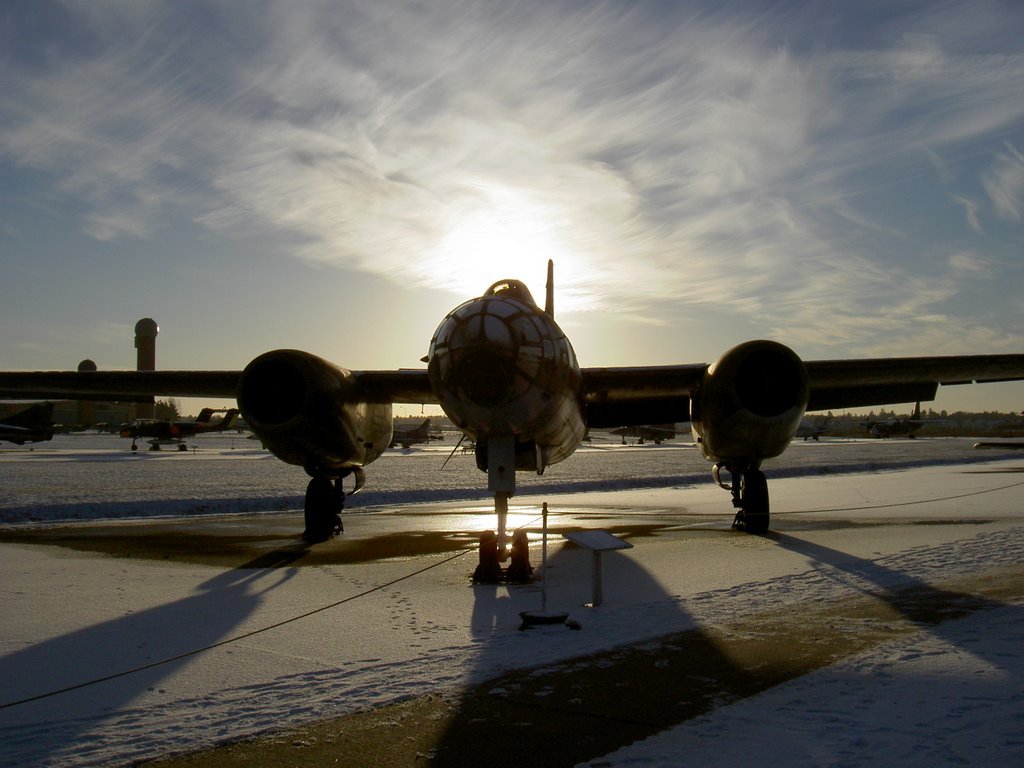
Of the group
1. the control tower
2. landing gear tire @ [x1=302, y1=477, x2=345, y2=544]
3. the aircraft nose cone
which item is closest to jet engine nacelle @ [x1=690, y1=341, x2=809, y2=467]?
the aircraft nose cone

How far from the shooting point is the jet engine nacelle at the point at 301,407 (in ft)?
37.3

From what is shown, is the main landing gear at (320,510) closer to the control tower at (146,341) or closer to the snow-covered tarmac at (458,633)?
the snow-covered tarmac at (458,633)

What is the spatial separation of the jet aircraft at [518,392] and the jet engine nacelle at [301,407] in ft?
0.06

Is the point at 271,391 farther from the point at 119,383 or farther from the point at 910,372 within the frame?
the point at 910,372

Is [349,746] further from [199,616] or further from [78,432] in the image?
[78,432]

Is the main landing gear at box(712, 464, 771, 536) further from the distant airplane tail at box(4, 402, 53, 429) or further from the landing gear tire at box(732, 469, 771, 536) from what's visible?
the distant airplane tail at box(4, 402, 53, 429)

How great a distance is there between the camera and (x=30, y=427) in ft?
179

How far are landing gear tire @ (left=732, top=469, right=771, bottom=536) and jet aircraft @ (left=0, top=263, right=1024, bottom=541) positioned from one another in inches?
0.9

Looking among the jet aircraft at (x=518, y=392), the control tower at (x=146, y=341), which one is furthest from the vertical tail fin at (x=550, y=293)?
the control tower at (x=146, y=341)

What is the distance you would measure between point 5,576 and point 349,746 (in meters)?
6.95

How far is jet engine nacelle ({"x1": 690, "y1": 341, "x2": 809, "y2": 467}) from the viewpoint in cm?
1089

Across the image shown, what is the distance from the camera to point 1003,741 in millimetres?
3965

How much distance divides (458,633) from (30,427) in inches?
2275

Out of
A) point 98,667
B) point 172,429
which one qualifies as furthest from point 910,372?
point 172,429
